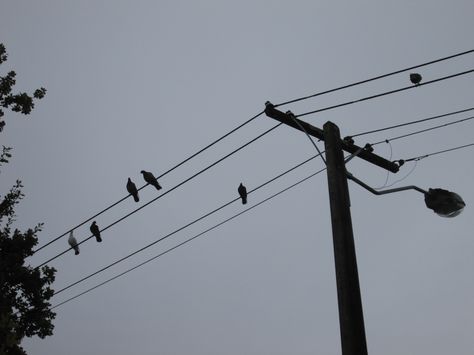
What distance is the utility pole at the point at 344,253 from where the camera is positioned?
4.34 m

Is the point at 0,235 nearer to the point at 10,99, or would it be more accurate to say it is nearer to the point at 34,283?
the point at 34,283

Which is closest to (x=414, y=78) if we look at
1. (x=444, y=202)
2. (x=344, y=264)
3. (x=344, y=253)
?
(x=444, y=202)

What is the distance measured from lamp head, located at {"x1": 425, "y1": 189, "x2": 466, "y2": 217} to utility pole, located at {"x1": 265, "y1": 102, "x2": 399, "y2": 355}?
1.15 meters

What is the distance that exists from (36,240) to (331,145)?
13.3 metres

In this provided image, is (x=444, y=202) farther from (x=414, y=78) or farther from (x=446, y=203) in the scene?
(x=414, y=78)

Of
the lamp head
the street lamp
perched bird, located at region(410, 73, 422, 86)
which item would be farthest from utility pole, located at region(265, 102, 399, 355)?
perched bird, located at region(410, 73, 422, 86)

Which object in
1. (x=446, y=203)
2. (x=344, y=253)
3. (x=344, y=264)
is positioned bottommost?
(x=344, y=264)

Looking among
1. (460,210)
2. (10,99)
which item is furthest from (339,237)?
(10,99)

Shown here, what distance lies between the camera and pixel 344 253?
4.70 metres

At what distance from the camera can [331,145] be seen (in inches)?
222

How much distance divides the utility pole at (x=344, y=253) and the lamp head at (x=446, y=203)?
1150 mm

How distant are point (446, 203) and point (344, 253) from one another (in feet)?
6.20

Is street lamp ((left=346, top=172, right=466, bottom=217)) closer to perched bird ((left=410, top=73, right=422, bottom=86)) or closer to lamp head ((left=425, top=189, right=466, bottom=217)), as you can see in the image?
lamp head ((left=425, top=189, right=466, bottom=217))

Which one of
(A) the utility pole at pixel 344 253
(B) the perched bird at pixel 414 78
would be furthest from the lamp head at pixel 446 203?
(B) the perched bird at pixel 414 78
